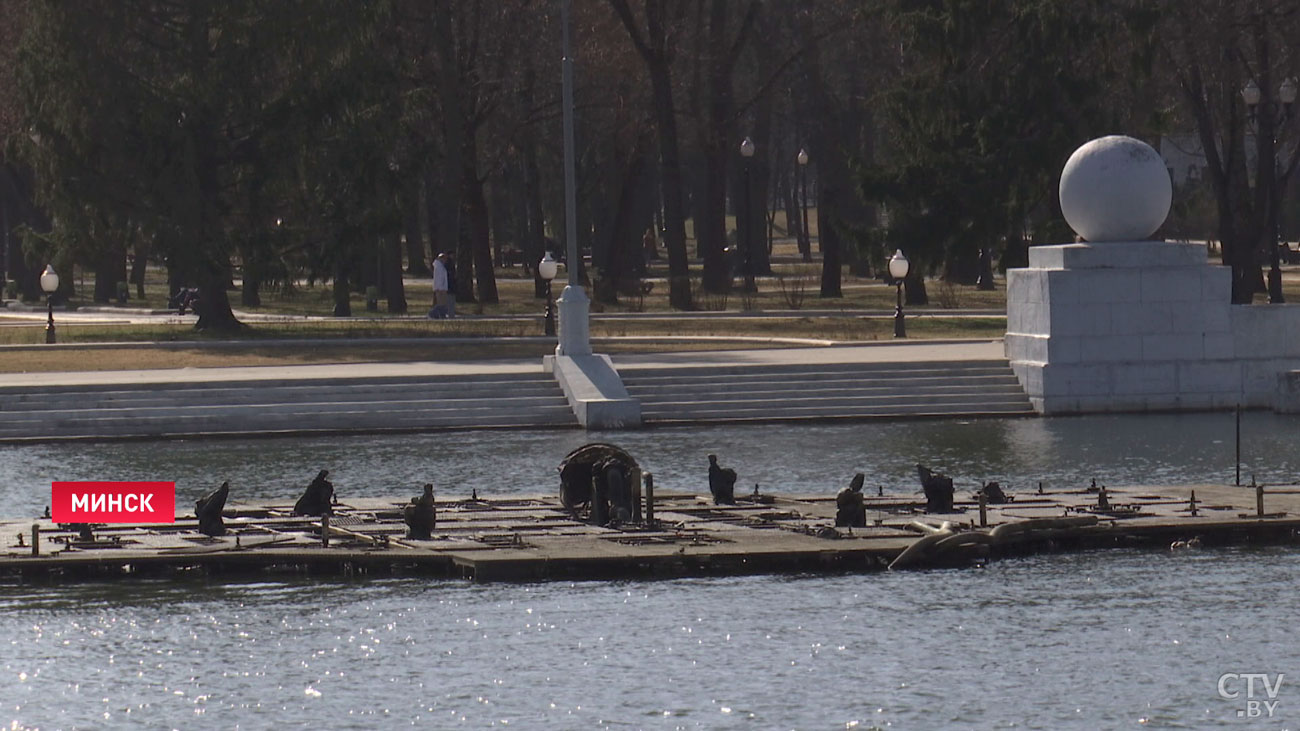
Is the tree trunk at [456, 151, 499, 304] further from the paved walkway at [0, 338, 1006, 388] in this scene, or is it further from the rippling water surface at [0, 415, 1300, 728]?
the rippling water surface at [0, 415, 1300, 728]

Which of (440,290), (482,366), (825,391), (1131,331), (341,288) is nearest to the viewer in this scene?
(1131,331)

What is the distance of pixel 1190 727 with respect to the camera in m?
15.7

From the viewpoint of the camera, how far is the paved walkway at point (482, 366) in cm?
3700

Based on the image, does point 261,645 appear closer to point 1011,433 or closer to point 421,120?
point 1011,433

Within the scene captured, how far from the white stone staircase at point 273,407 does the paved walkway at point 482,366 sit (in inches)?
15.5

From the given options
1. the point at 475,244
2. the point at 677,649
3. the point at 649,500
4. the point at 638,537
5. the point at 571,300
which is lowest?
the point at 677,649

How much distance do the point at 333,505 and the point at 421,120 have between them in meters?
36.5

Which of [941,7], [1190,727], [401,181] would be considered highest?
[941,7]

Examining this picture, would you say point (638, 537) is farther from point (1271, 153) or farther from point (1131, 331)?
point (1271, 153)

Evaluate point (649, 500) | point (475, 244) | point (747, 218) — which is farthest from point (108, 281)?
point (649, 500)

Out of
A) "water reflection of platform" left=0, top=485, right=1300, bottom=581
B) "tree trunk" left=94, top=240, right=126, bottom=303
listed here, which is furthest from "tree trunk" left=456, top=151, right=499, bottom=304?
"water reflection of platform" left=0, top=485, right=1300, bottom=581

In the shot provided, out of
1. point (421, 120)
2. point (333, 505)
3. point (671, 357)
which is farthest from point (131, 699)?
point (421, 120)

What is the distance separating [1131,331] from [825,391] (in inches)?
211

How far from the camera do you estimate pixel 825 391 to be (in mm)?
36594
